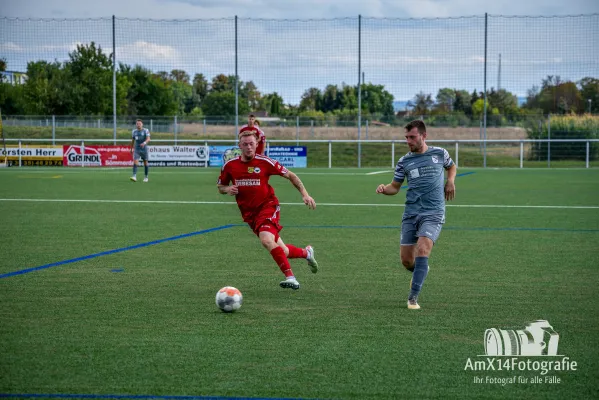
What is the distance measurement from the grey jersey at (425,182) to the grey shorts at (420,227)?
5 cm

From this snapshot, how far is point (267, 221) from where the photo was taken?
841 centimetres

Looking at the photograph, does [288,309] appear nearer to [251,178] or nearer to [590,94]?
[251,178]

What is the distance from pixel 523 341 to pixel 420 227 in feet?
6.29

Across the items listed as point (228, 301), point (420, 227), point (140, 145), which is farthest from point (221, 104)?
point (228, 301)

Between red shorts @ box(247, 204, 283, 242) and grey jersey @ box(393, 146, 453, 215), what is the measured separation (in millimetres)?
1456

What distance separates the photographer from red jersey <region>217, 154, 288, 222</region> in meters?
8.43

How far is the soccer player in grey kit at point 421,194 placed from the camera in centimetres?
753

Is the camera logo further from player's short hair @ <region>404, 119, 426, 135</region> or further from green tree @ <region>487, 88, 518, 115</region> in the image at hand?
green tree @ <region>487, 88, 518, 115</region>

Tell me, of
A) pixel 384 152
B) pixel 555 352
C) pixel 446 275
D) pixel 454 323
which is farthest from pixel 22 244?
pixel 384 152

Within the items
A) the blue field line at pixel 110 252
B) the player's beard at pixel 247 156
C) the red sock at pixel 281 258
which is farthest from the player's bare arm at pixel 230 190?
the blue field line at pixel 110 252

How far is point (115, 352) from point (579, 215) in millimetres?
12085

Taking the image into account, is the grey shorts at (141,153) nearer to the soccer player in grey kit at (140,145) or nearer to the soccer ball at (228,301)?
the soccer player in grey kit at (140,145)

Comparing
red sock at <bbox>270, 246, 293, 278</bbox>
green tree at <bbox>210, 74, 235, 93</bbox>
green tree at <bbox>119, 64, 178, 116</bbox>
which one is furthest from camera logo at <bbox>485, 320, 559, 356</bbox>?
green tree at <bbox>119, 64, 178, 116</bbox>

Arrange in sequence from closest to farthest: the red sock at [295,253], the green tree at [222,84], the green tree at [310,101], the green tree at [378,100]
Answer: the red sock at [295,253]
the green tree at [222,84]
the green tree at [378,100]
the green tree at [310,101]
